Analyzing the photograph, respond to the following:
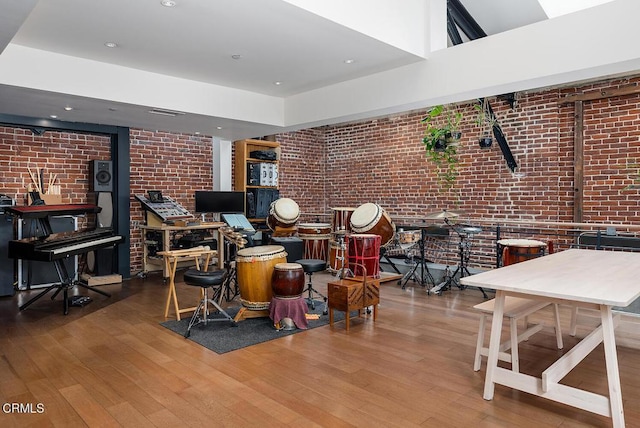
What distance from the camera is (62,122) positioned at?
5855mm

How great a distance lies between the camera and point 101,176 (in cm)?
632

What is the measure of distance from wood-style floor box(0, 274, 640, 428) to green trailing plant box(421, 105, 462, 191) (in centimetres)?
316

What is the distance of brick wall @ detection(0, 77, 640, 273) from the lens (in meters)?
5.75

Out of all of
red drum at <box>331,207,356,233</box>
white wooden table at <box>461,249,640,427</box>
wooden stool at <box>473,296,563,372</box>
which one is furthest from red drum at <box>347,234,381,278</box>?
white wooden table at <box>461,249,640,427</box>

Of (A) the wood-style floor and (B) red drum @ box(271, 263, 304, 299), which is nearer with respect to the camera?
(A) the wood-style floor

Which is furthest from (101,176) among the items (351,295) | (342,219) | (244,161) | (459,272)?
(459,272)

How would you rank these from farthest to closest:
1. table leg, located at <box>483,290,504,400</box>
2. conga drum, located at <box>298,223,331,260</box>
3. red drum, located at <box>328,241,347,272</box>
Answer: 1. conga drum, located at <box>298,223,331,260</box>
2. red drum, located at <box>328,241,347,272</box>
3. table leg, located at <box>483,290,504,400</box>

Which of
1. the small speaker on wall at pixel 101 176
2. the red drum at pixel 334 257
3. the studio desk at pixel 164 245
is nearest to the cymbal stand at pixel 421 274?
the red drum at pixel 334 257

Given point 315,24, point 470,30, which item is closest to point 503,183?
point 470,30

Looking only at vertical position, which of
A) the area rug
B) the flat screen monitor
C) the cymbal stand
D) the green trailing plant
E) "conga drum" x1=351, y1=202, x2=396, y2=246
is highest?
the green trailing plant

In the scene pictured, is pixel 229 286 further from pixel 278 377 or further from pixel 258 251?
pixel 278 377

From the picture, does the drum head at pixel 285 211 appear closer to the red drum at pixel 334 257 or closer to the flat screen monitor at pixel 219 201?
the red drum at pixel 334 257

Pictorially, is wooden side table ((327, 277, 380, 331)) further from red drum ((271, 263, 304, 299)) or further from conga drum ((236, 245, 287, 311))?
conga drum ((236, 245, 287, 311))

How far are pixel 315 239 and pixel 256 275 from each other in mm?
2550
